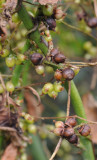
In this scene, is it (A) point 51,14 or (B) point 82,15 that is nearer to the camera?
(A) point 51,14

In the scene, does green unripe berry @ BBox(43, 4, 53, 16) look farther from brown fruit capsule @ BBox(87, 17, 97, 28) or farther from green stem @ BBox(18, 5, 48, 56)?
brown fruit capsule @ BBox(87, 17, 97, 28)

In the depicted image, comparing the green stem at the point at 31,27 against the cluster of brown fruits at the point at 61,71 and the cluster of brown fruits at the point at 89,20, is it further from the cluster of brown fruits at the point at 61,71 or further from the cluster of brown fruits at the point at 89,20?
the cluster of brown fruits at the point at 89,20

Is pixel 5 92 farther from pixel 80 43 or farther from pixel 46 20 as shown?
pixel 80 43

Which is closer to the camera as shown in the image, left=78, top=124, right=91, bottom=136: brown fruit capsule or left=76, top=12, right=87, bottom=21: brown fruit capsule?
left=78, top=124, right=91, bottom=136: brown fruit capsule

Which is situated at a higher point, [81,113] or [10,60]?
[10,60]

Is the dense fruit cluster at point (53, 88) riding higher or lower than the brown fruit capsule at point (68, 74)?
lower

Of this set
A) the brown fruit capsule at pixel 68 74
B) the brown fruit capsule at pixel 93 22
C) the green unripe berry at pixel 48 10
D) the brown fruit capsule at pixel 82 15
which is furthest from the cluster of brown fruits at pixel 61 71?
the brown fruit capsule at pixel 82 15

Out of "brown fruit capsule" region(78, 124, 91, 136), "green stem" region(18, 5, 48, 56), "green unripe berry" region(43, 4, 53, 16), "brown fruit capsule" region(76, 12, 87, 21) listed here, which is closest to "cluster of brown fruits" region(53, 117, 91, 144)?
"brown fruit capsule" region(78, 124, 91, 136)

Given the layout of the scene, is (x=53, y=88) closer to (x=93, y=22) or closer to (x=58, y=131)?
(x=58, y=131)

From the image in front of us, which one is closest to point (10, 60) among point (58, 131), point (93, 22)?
point (58, 131)
